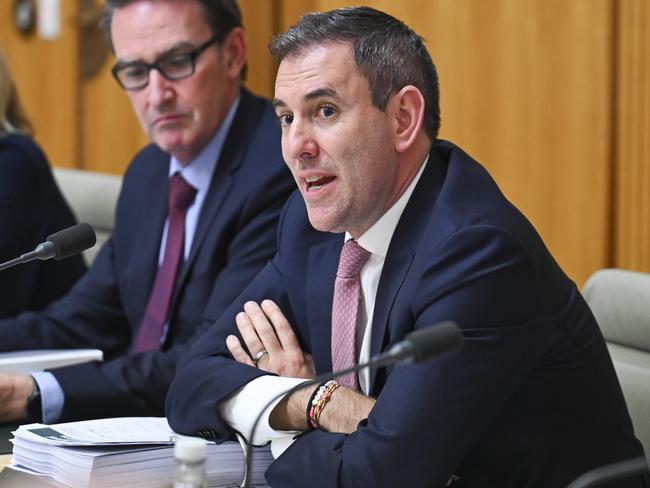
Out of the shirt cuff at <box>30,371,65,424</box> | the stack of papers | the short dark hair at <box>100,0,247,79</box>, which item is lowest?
the shirt cuff at <box>30,371,65,424</box>

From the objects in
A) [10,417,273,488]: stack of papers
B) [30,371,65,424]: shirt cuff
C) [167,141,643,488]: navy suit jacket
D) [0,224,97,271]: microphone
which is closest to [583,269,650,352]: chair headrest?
[167,141,643,488]: navy suit jacket

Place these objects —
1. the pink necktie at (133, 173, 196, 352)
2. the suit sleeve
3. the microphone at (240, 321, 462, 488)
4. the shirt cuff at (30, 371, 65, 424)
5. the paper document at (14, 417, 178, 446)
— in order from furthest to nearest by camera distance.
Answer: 1. the pink necktie at (133, 173, 196, 352)
2. the shirt cuff at (30, 371, 65, 424)
3. the paper document at (14, 417, 178, 446)
4. the suit sleeve
5. the microphone at (240, 321, 462, 488)

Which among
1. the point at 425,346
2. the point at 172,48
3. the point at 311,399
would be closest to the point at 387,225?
the point at 311,399

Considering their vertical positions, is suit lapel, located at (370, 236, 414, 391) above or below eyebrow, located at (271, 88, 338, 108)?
below

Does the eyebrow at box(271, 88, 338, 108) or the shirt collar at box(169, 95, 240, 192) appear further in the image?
the shirt collar at box(169, 95, 240, 192)

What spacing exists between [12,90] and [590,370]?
219 centimetres

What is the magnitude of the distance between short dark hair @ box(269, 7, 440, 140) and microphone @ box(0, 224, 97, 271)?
44cm

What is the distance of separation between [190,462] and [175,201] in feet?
4.83

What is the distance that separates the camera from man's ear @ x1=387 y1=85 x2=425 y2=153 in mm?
1857

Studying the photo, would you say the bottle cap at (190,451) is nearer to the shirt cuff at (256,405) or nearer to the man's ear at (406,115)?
the shirt cuff at (256,405)

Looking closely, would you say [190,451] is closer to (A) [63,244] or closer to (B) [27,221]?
(A) [63,244]

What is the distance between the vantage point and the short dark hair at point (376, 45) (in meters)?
1.84

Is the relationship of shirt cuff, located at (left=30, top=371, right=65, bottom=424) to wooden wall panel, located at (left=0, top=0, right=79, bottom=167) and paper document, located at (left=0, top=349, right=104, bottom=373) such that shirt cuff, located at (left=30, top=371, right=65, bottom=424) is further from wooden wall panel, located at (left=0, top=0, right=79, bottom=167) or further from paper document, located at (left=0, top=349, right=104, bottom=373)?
wooden wall panel, located at (left=0, top=0, right=79, bottom=167)

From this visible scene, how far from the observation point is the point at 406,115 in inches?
73.8
